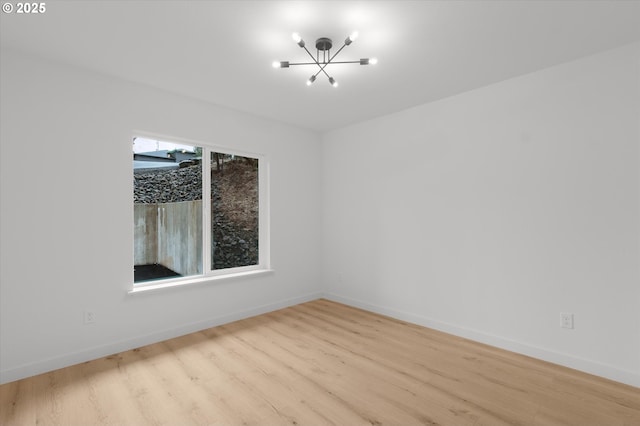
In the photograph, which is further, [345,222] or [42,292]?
[345,222]

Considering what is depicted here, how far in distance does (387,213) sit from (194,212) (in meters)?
2.40

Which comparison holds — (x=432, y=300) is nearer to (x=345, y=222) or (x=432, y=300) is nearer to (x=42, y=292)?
(x=345, y=222)

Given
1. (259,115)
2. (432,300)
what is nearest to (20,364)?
(259,115)

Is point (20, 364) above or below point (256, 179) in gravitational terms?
below

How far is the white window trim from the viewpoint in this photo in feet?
10.9

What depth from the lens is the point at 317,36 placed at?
231 centimetres

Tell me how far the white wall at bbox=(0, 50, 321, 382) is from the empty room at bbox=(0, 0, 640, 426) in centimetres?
2

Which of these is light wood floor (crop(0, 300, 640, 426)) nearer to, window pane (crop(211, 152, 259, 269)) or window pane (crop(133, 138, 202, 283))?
window pane (crop(133, 138, 202, 283))

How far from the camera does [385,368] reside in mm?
2639

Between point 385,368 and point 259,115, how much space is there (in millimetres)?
3275

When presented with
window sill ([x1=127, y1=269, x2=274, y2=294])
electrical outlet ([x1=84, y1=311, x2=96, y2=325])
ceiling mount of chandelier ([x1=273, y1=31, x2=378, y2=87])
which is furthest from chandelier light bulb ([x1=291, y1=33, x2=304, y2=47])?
electrical outlet ([x1=84, y1=311, x2=96, y2=325])

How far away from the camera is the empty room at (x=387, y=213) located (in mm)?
2111

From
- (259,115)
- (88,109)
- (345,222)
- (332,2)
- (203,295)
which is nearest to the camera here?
(332,2)

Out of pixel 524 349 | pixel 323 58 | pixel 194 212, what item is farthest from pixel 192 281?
pixel 524 349
